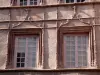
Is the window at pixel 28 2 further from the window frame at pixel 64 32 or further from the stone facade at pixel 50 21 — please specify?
the window frame at pixel 64 32

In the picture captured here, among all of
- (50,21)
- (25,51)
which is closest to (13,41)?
(25,51)

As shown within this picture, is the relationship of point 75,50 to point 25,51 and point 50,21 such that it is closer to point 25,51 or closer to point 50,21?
point 50,21

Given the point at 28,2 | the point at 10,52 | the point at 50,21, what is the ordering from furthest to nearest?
the point at 28,2, the point at 50,21, the point at 10,52

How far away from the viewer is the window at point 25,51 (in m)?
15.5

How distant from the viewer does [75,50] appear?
15445 mm

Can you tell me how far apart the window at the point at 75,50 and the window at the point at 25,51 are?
132 centimetres

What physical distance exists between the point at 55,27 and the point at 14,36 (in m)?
1.82

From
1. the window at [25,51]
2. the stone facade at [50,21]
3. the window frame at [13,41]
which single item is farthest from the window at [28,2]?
the window at [25,51]

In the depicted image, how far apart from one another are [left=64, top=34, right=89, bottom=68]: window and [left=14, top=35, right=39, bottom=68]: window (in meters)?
1.32

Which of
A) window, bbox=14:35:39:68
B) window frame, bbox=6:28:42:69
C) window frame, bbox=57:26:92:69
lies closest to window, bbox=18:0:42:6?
window frame, bbox=6:28:42:69

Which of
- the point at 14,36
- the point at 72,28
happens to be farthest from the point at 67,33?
the point at 14,36

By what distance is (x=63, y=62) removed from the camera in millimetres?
15258

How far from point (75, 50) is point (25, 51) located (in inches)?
83.3

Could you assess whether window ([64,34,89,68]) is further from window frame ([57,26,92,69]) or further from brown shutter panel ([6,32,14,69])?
brown shutter panel ([6,32,14,69])
